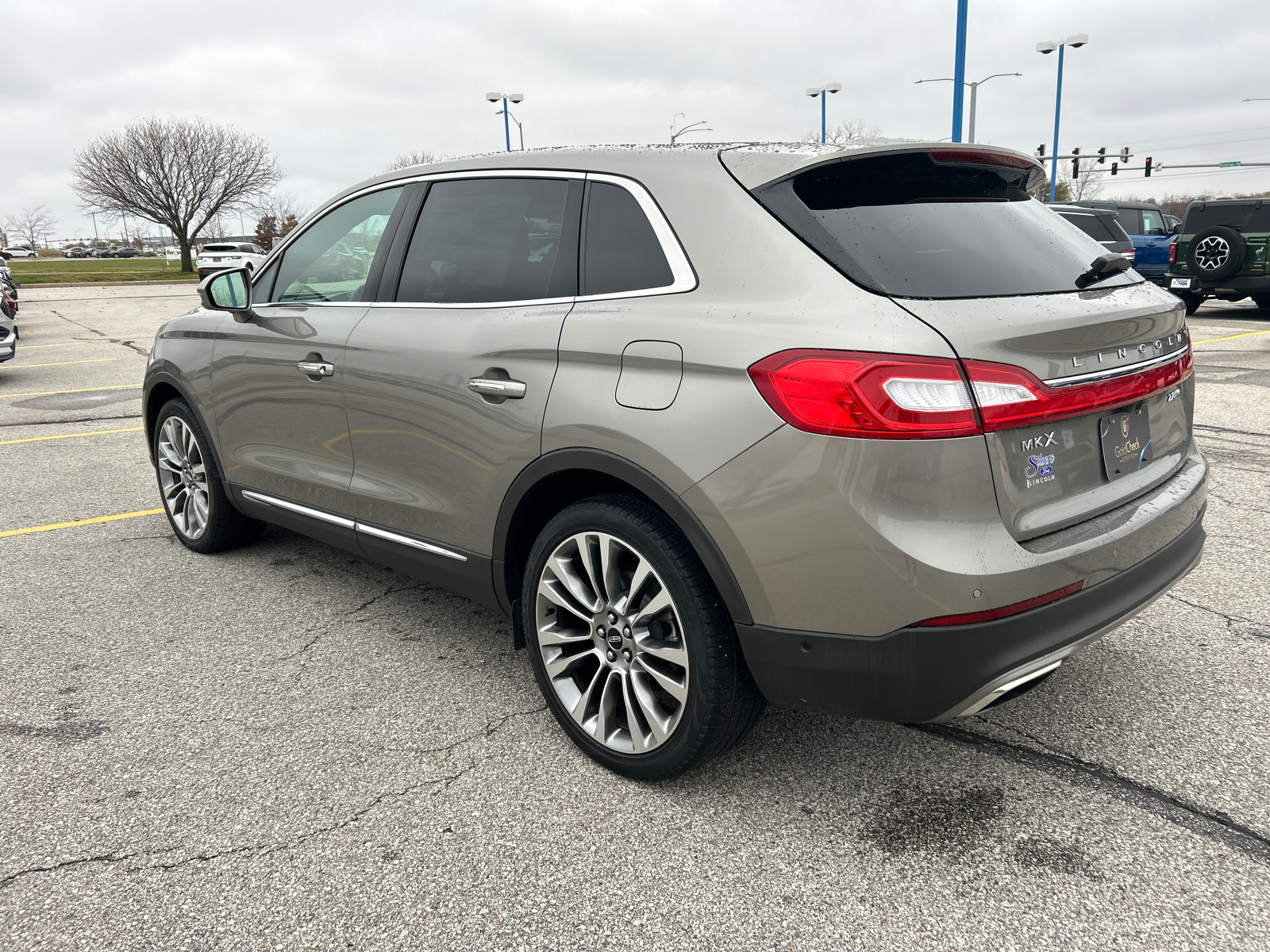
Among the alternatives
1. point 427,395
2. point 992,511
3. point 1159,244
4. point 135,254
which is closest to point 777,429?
point 992,511

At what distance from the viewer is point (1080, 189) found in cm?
7256

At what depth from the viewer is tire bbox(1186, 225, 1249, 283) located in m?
14.8

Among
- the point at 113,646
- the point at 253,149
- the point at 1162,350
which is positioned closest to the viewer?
the point at 1162,350

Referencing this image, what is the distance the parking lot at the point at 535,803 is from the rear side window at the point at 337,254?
1350 mm

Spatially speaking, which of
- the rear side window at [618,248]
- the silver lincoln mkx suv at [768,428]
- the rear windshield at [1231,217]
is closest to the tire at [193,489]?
the silver lincoln mkx suv at [768,428]

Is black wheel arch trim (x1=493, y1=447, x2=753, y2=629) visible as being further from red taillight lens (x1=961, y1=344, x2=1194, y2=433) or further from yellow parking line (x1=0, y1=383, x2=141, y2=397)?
yellow parking line (x1=0, y1=383, x2=141, y2=397)

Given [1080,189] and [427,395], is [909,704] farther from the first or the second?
[1080,189]

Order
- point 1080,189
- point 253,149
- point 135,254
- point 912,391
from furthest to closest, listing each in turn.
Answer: point 135,254, point 1080,189, point 253,149, point 912,391

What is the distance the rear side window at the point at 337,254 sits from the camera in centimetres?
364

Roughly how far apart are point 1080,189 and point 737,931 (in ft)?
267

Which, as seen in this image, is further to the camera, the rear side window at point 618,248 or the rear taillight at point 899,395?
the rear side window at point 618,248

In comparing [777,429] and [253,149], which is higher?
[253,149]

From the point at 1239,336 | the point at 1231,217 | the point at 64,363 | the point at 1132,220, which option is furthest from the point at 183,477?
the point at 1132,220

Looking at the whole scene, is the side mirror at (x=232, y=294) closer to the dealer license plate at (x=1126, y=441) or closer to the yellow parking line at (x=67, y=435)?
the dealer license plate at (x=1126, y=441)
